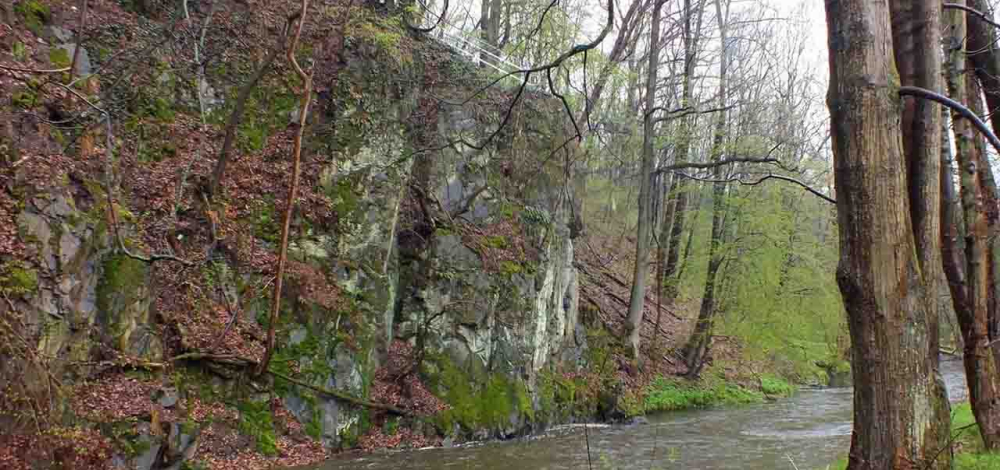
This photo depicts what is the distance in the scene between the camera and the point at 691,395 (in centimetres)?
1608

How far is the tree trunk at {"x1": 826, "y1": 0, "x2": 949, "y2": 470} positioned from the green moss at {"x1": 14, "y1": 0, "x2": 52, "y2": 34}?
9606mm

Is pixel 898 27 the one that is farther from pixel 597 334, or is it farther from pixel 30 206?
pixel 597 334

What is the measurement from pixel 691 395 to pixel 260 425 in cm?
1134

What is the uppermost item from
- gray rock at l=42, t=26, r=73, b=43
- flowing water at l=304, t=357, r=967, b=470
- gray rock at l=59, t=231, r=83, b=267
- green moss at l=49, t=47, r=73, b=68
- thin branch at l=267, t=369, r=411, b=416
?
gray rock at l=42, t=26, r=73, b=43

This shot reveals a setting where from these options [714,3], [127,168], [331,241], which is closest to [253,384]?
[331,241]

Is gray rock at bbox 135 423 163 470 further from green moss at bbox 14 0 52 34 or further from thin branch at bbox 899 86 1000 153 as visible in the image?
thin branch at bbox 899 86 1000 153

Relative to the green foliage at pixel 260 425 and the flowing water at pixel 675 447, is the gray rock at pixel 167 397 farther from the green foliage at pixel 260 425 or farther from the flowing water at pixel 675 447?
the flowing water at pixel 675 447

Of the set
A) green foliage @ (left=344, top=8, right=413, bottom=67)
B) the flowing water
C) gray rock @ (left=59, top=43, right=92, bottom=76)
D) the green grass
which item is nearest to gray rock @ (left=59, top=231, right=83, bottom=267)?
gray rock @ (left=59, top=43, right=92, bottom=76)

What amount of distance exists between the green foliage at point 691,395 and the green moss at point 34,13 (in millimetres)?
13525

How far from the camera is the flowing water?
8719 millimetres

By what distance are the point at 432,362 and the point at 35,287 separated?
→ 6.07 m

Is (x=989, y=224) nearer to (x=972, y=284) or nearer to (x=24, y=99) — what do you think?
(x=972, y=284)

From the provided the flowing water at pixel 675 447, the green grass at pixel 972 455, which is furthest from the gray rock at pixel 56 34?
the green grass at pixel 972 455

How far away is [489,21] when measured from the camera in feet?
60.6
